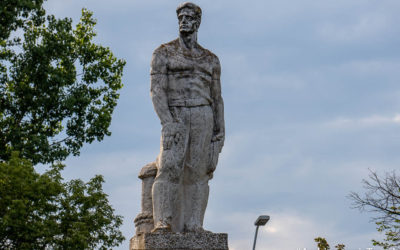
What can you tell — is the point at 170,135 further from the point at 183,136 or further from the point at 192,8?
the point at 192,8

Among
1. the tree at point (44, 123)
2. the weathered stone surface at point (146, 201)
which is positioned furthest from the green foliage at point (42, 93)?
the weathered stone surface at point (146, 201)

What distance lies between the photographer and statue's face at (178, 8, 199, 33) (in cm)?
1241

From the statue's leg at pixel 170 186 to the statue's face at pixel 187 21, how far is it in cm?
158

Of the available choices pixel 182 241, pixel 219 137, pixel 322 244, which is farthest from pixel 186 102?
pixel 322 244

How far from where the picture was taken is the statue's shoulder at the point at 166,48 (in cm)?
1230

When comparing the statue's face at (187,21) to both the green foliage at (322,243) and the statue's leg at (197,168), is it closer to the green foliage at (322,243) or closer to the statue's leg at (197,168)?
the statue's leg at (197,168)

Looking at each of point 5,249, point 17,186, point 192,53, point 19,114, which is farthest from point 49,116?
point 192,53

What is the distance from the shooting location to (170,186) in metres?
11.8

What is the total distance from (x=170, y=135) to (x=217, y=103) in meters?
1.12

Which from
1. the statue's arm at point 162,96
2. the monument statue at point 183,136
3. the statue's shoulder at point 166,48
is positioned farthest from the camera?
the statue's shoulder at point 166,48

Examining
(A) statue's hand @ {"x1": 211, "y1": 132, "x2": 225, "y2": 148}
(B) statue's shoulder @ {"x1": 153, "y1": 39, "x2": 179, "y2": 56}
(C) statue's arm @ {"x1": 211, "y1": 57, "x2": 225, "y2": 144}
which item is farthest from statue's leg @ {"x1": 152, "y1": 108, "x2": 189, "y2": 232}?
(B) statue's shoulder @ {"x1": 153, "y1": 39, "x2": 179, "y2": 56}

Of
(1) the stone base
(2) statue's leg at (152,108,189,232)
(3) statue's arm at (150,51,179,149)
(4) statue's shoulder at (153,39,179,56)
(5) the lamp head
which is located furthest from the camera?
(5) the lamp head

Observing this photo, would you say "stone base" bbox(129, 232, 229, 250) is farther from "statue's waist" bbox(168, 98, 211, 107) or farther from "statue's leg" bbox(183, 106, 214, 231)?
"statue's waist" bbox(168, 98, 211, 107)

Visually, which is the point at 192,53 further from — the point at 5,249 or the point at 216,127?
the point at 5,249
